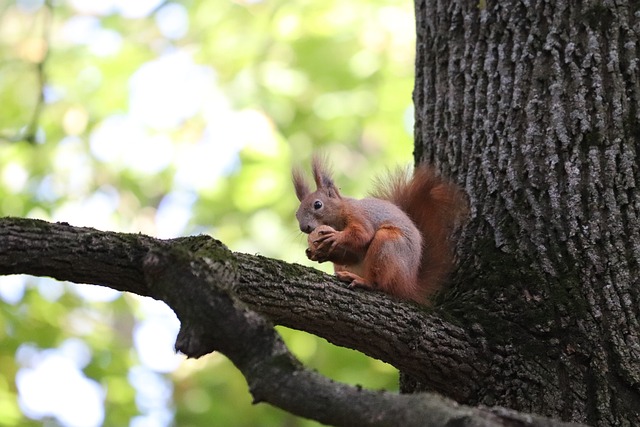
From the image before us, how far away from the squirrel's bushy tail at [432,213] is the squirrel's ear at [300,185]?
34 centimetres

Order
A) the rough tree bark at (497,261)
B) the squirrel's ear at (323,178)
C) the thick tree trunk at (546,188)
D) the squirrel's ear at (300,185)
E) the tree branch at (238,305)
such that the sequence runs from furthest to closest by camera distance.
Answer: the squirrel's ear at (300,185), the squirrel's ear at (323,178), the thick tree trunk at (546,188), the rough tree bark at (497,261), the tree branch at (238,305)

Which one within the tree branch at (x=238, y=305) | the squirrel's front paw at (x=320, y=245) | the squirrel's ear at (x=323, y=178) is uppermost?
the squirrel's ear at (x=323, y=178)

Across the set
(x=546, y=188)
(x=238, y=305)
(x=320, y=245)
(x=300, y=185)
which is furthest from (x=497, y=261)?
(x=238, y=305)

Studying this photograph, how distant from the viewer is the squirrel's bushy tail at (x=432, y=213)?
2.80 m

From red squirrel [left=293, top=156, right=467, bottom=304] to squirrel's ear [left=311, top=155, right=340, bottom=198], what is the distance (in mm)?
27

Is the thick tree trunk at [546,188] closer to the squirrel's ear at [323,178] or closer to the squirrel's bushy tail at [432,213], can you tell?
the squirrel's bushy tail at [432,213]

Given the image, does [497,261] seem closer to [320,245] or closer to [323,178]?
[320,245]

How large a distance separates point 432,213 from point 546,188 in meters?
0.40

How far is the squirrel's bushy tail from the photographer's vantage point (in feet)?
9.20

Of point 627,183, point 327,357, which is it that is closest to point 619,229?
point 627,183

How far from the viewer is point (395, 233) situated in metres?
2.82

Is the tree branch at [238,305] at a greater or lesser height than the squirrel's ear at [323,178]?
lesser

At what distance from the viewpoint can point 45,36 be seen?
458cm

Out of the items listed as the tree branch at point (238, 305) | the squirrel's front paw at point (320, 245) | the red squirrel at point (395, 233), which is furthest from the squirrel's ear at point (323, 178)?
the tree branch at point (238, 305)
